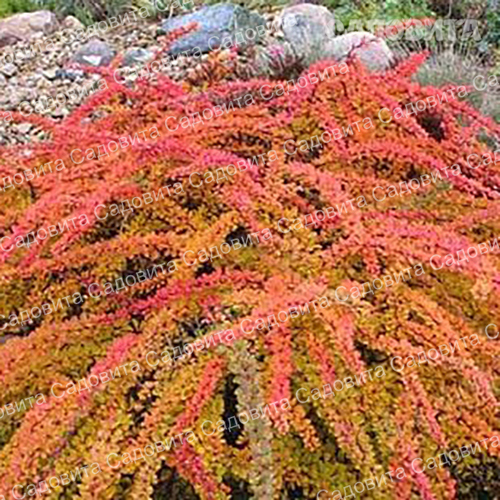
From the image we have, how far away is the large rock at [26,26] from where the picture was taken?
214 inches

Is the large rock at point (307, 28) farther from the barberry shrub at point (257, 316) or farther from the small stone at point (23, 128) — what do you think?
the barberry shrub at point (257, 316)

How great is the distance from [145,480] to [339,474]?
0.41m

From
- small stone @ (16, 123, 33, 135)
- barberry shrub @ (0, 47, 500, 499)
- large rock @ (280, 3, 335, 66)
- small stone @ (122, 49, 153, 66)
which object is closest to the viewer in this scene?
barberry shrub @ (0, 47, 500, 499)

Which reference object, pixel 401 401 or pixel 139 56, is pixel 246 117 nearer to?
pixel 401 401

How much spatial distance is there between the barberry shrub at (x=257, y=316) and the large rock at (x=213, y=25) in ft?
7.45

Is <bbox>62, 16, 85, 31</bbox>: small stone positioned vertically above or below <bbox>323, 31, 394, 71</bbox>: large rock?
below

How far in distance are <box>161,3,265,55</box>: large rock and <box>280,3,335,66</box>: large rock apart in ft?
0.56

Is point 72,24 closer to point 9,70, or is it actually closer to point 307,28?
point 9,70

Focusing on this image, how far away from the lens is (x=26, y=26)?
5523mm

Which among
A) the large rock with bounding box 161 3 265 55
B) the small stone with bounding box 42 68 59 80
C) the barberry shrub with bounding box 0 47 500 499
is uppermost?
the barberry shrub with bounding box 0 47 500 499

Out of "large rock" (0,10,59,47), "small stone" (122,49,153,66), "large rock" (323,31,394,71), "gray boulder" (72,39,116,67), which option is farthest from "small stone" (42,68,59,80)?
"large rock" (323,31,394,71)

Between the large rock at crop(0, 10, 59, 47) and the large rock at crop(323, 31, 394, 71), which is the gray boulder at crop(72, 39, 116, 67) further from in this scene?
the large rock at crop(323, 31, 394, 71)

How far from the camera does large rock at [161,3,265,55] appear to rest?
4.66 meters

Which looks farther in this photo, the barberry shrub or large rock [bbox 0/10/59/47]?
large rock [bbox 0/10/59/47]
